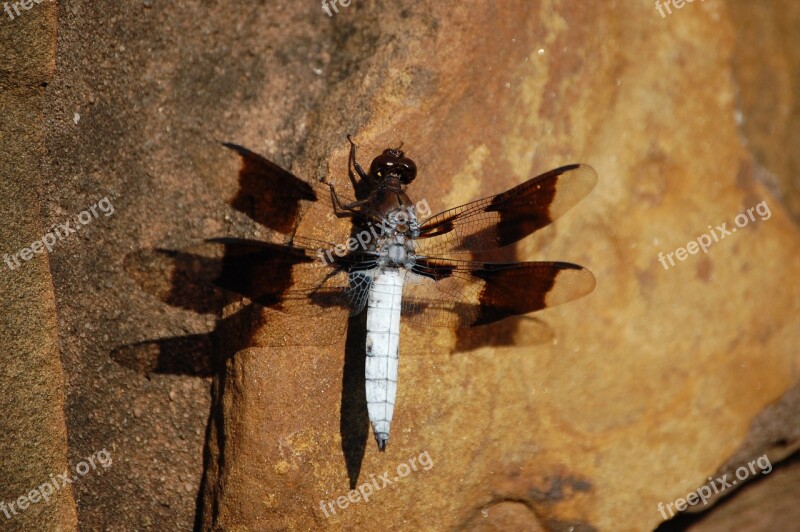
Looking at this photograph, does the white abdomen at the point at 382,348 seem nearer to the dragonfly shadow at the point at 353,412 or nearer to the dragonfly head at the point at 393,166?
the dragonfly shadow at the point at 353,412

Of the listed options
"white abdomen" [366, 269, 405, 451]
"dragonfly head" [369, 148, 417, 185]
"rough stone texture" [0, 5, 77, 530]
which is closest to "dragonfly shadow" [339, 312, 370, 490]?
"white abdomen" [366, 269, 405, 451]

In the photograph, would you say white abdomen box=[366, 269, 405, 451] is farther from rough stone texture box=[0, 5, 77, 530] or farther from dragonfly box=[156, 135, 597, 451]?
rough stone texture box=[0, 5, 77, 530]

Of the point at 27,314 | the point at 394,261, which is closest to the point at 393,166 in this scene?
the point at 394,261

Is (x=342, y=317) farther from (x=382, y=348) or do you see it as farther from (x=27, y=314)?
(x=27, y=314)

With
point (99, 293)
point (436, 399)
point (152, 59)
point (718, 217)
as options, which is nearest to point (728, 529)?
point (718, 217)

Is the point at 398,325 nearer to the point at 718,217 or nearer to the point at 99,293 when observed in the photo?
the point at 99,293
